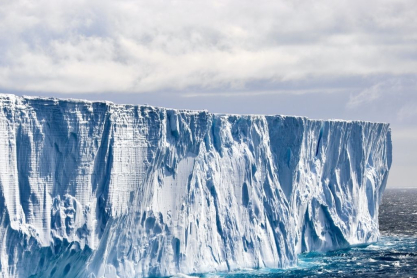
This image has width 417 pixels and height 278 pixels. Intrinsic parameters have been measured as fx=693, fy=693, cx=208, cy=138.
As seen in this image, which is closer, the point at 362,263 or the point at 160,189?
the point at 160,189

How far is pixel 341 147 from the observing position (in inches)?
1278

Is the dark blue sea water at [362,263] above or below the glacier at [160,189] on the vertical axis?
below

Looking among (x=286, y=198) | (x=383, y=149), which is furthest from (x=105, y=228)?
(x=383, y=149)

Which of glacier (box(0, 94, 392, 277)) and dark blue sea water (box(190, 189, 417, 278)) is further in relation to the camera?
dark blue sea water (box(190, 189, 417, 278))

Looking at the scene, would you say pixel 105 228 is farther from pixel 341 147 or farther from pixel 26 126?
pixel 341 147

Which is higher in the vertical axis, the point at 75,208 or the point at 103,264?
the point at 75,208

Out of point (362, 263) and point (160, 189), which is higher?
point (160, 189)

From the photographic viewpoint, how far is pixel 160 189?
23000 mm

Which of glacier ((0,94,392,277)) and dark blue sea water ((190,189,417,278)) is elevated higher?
glacier ((0,94,392,277))

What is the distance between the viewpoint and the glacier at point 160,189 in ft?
63.7

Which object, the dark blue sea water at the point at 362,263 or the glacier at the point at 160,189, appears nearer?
the glacier at the point at 160,189

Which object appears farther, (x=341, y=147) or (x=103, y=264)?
(x=341, y=147)

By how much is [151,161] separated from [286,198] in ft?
26.3

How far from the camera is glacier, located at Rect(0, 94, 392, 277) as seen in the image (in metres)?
19.4
